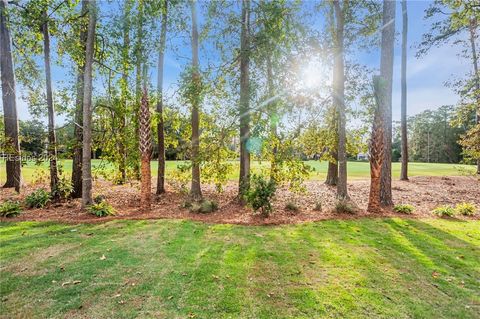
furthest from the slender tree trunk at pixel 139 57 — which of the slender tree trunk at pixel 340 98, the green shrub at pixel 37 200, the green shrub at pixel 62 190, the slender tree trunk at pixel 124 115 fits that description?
the slender tree trunk at pixel 340 98

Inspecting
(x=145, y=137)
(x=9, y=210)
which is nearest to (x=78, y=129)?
(x=145, y=137)

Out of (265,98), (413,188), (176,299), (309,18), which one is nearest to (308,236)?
(176,299)

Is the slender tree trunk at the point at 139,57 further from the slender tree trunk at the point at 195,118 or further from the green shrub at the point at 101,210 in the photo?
the green shrub at the point at 101,210

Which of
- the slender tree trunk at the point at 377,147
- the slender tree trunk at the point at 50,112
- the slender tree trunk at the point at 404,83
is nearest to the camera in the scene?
the slender tree trunk at the point at 377,147

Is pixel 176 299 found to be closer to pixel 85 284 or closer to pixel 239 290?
pixel 239 290

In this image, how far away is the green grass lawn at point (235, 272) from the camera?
116 inches

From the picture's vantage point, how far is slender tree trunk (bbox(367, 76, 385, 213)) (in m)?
7.25

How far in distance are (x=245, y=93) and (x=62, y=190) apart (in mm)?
6319

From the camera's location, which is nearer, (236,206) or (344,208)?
(344,208)

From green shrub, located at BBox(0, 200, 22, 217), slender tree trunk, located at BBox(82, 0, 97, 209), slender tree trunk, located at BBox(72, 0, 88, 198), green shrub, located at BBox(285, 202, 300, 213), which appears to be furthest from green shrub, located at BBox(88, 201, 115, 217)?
green shrub, located at BBox(285, 202, 300, 213)

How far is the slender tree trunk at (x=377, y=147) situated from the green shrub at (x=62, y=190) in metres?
8.95

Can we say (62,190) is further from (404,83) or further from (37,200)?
(404,83)

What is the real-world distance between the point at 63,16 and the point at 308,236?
381 inches

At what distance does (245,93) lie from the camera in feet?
26.9
